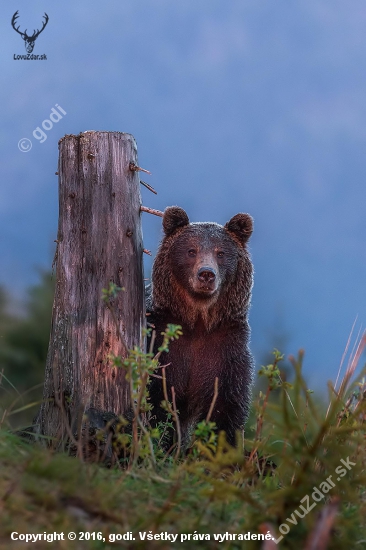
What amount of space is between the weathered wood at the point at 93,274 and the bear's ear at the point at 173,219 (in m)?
0.71

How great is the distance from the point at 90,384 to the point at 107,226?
1.71 meters

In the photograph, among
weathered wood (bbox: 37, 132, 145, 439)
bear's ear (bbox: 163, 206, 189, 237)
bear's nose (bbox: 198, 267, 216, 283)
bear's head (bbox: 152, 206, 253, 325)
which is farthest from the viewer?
bear's ear (bbox: 163, 206, 189, 237)

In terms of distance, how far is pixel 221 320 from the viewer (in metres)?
8.37

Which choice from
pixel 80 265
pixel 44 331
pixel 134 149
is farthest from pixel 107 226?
pixel 44 331

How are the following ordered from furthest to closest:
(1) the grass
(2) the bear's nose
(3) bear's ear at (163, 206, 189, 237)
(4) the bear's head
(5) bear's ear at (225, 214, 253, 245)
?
1. (5) bear's ear at (225, 214, 253, 245)
2. (3) bear's ear at (163, 206, 189, 237)
3. (4) the bear's head
4. (2) the bear's nose
5. (1) the grass

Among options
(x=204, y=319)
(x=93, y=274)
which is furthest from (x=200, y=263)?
(x=93, y=274)

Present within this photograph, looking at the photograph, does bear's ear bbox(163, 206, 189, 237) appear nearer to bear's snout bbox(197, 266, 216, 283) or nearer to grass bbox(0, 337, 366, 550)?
bear's snout bbox(197, 266, 216, 283)

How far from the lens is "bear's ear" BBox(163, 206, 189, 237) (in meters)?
8.40

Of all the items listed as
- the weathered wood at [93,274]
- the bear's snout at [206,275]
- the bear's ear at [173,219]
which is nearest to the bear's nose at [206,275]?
the bear's snout at [206,275]

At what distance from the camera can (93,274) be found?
7398mm

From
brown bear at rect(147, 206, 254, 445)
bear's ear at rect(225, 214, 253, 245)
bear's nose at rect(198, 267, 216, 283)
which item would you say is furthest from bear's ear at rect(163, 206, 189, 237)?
bear's nose at rect(198, 267, 216, 283)

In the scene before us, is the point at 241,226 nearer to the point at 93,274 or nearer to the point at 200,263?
the point at 200,263

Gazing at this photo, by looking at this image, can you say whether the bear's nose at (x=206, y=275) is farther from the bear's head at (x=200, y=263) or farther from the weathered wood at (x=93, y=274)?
the weathered wood at (x=93, y=274)

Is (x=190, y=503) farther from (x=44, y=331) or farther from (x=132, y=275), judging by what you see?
(x=44, y=331)
